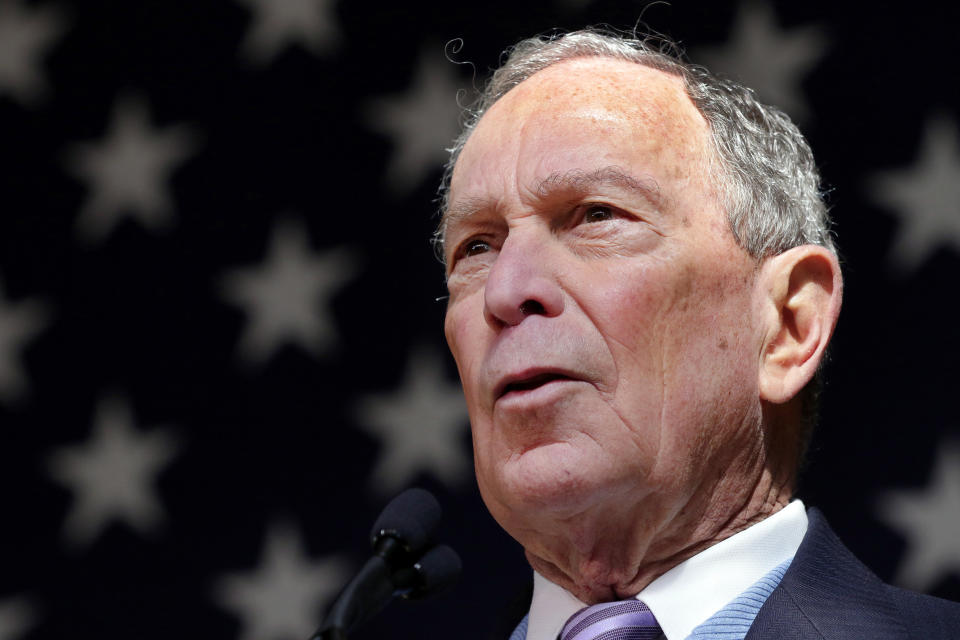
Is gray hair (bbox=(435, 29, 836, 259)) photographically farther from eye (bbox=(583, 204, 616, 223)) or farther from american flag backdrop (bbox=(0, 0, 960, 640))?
american flag backdrop (bbox=(0, 0, 960, 640))

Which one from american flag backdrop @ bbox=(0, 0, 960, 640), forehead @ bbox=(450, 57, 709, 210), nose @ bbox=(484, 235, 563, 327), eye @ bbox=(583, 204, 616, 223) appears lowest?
american flag backdrop @ bbox=(0, 0, 960, 640)

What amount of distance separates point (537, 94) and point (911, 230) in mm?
1379

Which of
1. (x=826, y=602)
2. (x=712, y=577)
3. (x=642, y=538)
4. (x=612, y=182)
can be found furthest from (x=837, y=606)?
(x=612, y=182)

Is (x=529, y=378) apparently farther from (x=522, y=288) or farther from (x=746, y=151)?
(x=746, y=151)

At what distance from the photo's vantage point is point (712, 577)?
1610 millimetres

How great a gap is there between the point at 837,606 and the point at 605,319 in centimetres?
51

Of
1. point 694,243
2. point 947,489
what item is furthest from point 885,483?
point 694,243

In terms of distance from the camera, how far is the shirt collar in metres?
1.58

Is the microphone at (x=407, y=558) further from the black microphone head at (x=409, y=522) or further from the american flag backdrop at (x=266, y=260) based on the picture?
the american flag backdrop at (x=266, y=260)

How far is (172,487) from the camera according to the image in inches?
114

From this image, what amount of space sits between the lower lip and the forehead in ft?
1.07

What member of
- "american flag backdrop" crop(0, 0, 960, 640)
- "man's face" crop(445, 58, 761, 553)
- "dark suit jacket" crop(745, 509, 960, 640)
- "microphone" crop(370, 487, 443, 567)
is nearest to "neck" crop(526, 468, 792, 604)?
"man's face" crop(445, 58, 761, 553)

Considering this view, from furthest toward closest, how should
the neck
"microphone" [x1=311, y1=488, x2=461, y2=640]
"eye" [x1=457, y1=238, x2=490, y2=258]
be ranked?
"eye" [x1=457, y1=238, x2=490, y2=258], the neck, "microphone" [x1=311, y1=488, x2=461, y2=640]

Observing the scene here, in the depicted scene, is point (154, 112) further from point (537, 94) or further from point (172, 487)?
point (537, 94)
